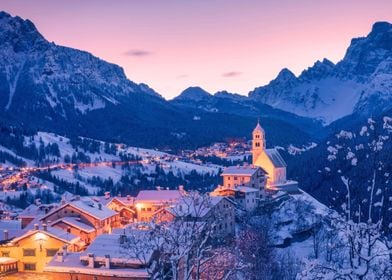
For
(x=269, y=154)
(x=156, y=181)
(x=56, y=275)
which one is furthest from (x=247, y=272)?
(x=156, y=181)

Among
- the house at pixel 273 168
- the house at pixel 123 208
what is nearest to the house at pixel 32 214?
the house at pixel 123 208

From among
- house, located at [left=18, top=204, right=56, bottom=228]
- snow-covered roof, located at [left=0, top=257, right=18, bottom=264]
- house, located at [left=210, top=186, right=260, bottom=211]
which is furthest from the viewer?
house, located at [left=210, top=186, right=260, bottom=211]

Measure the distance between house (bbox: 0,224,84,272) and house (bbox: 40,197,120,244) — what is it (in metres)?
7.14

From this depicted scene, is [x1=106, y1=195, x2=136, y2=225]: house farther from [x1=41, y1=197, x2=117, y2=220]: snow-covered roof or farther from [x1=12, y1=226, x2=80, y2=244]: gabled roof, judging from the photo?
[x1=12, y1=226, x2=80, y2=244]: gabled roof

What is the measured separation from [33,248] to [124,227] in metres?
11.0

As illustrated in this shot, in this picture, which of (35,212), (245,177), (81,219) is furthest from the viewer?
Answer: (245,177)

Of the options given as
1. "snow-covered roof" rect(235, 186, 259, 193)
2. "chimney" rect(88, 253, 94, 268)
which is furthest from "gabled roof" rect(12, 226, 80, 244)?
"snow-covered roof" rect(235, 186, 259, 193)

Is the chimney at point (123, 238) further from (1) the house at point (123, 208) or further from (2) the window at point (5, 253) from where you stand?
(1) the house at point (123, 208)

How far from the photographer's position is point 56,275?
44.3m

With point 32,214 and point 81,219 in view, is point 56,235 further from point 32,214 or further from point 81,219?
point 32,214

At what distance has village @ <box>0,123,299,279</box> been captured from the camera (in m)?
39.5

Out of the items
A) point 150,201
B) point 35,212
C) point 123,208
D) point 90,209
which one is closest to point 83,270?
point 90,209

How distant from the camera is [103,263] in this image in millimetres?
43500

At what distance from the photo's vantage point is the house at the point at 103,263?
42.0m
